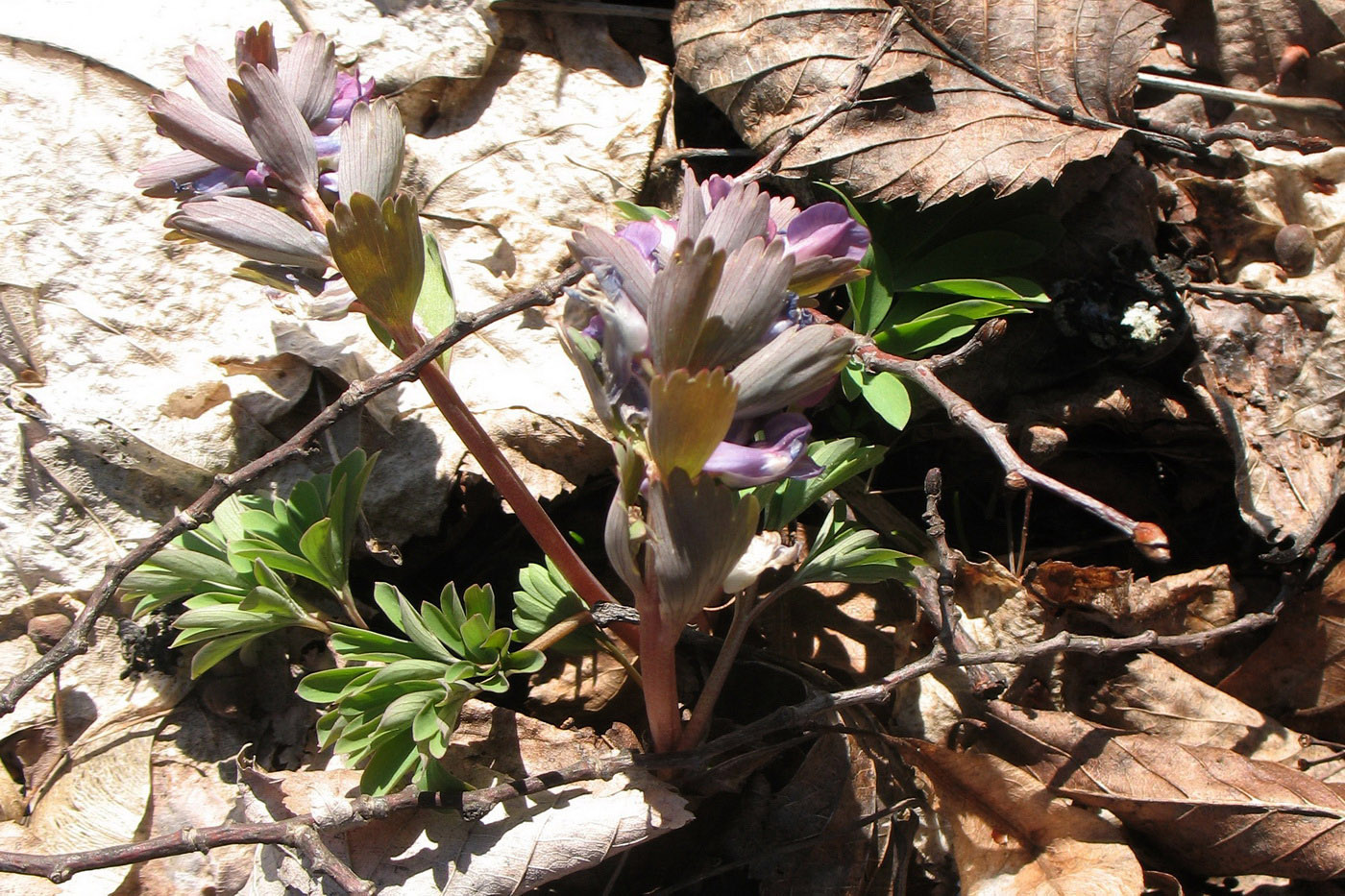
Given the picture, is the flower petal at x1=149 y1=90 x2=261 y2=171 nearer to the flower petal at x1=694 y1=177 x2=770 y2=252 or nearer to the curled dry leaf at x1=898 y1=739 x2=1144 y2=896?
the flower petal at x1=694 y1=177 x2=770 y2=252

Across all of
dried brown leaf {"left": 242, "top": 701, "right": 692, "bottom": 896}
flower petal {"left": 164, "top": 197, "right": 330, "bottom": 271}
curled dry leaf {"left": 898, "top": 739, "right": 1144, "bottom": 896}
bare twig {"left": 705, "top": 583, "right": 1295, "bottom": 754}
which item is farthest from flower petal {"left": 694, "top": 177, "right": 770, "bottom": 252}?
curled dry leaf {"left": 898, "top": 739, "right": 1144, "bottom": 896}

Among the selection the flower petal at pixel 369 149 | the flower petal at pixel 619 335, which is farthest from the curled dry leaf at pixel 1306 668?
the flower petal at pixel 369 149

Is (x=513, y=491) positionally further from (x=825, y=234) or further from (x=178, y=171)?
(x=178, y=171)

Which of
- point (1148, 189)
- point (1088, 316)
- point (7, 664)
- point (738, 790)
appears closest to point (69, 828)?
point (7, 664)

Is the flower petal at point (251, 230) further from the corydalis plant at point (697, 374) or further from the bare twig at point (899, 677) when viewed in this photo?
the bare twig at point (899, 677)

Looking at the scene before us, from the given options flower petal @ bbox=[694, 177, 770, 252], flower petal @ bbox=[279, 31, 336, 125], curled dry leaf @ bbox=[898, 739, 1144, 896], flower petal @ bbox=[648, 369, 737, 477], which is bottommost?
curled dry leaf @ bbox=[898, 739, 1144, 896]

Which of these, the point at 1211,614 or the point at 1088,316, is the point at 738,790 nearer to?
the point at 1211,614
